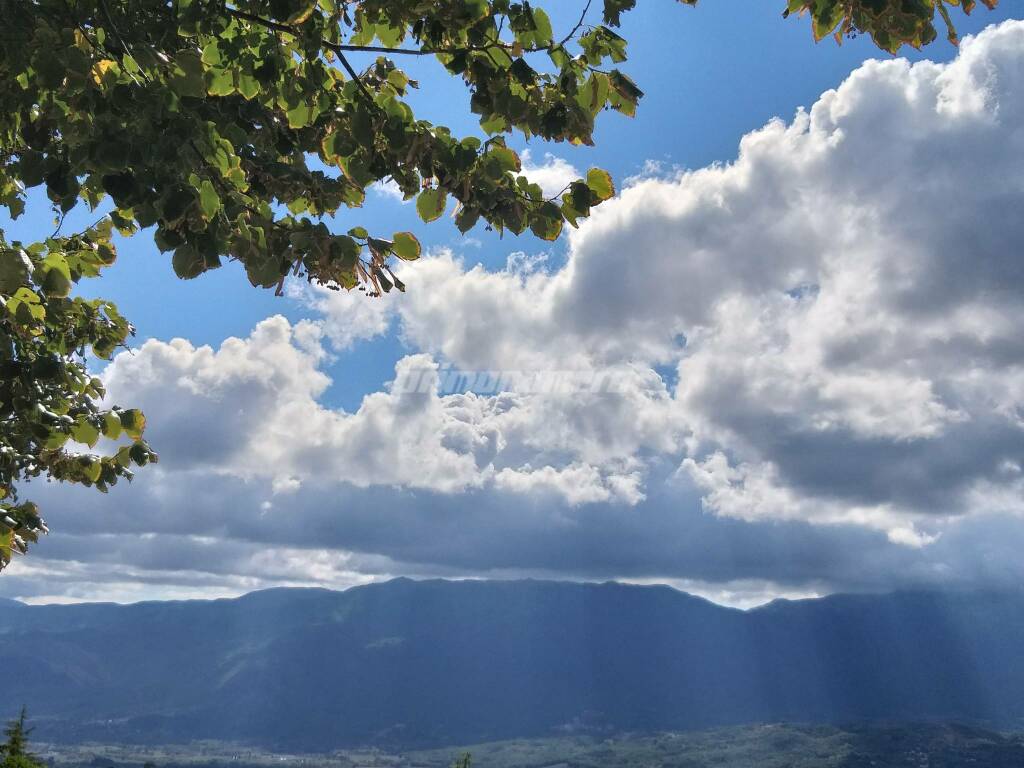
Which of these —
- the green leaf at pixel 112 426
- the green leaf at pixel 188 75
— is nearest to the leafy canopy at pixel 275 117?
the green leaf at pixel 188 75

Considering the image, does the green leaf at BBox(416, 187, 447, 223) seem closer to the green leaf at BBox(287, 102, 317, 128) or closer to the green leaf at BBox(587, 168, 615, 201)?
the green leaf at BBox(287, 102, 317, 128)

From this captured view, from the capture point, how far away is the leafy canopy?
688 centimetres

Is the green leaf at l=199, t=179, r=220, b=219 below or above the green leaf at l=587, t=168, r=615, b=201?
below

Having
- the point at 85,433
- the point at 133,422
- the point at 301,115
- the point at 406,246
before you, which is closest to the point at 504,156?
the point at 406,246

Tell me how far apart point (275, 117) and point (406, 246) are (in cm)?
229

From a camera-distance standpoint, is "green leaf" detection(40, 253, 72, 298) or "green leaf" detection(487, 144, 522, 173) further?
"green leaf" detection(487, 144, 522, 173)

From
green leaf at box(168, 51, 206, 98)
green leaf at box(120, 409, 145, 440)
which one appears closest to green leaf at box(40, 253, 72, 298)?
green leaf at box(168, 51, 206, 98)

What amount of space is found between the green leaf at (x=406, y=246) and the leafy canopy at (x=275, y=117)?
2 cm

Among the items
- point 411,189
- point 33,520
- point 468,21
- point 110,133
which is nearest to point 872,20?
point 468,21

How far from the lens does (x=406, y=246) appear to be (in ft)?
25.3

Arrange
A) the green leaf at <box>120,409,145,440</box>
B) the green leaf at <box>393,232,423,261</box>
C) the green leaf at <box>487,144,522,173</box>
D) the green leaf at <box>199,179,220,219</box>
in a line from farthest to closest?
1. the green leaf at <box>120,409,145,440</box>
2. the green leaf at <box>487,144,522,173</box>
3. the green leaf at <box>393,232,423,261</box>
4. the green leaf at <box>199,179,220,219</box>

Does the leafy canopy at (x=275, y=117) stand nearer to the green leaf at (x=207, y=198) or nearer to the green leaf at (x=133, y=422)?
the green leaf at (x=207, y=198)

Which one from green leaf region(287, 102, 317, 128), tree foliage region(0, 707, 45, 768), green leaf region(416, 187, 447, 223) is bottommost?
tree foliage region(0, 707, 45, 768)

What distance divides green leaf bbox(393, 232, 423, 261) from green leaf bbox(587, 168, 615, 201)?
176 centimetres
